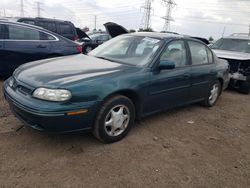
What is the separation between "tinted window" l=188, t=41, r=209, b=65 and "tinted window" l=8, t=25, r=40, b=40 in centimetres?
395

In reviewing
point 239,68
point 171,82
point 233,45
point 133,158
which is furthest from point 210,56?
point 233,45

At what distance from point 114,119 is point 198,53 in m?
2.52

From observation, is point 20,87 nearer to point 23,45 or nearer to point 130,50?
point 130,50

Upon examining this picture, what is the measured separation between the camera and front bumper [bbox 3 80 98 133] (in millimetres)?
2920

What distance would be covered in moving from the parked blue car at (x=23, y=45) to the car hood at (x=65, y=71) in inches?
101

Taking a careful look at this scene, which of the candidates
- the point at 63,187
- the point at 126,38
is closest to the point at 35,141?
the point at 63,187

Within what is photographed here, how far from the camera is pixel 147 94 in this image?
387 cm

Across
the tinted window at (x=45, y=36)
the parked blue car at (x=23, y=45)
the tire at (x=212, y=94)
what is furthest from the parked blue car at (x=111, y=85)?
the tinted window at (x=45, y=36)

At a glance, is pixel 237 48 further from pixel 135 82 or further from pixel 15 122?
pixel 15 122

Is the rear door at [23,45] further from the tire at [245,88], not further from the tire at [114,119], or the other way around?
the tire at [245,88]

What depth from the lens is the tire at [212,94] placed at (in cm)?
552

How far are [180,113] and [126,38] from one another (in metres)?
1.86

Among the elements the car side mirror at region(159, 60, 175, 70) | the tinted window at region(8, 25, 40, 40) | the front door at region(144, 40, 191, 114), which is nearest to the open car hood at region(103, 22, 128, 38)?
the tinted window at region(8, 25, 40, 40)

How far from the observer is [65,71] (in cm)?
342
